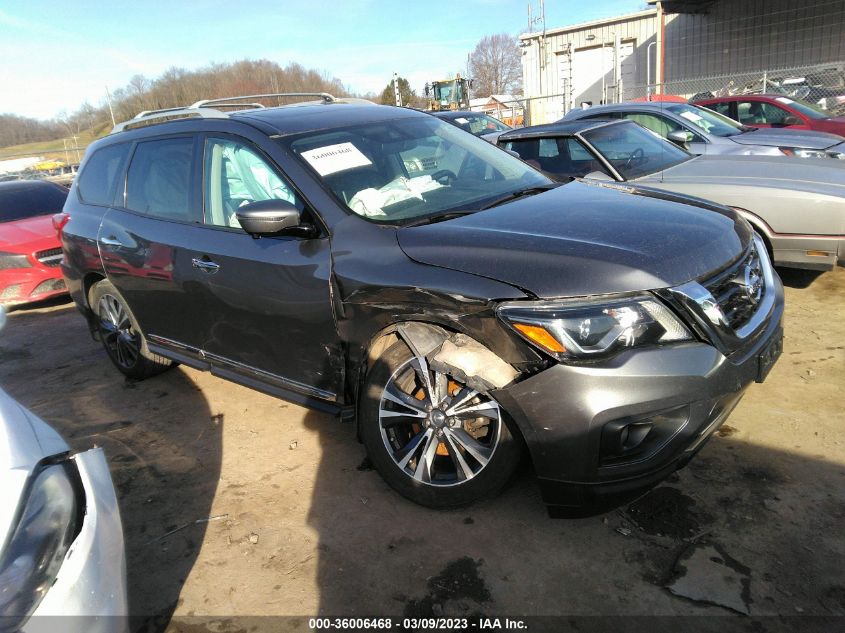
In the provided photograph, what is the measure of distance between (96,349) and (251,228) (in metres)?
3.69

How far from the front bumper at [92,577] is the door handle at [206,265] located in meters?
1.52

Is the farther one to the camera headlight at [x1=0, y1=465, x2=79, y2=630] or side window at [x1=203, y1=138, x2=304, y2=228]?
side window at [x1=203, y1=138, x2=304, y2=228]

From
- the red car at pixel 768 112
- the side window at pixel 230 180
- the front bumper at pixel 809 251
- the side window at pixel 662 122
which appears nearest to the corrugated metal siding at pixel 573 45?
the red car at pixel 768 112

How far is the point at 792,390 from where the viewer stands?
138 inches

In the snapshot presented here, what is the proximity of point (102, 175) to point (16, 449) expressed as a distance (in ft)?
10.8

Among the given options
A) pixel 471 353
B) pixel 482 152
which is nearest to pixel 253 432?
pixel 471 353

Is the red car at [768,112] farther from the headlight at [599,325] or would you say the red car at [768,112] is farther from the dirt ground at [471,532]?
the headlight at [599,325]

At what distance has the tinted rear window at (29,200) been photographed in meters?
7.96

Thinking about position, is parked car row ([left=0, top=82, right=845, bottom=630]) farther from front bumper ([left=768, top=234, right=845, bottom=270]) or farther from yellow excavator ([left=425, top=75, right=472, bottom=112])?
yellow excavator ([left=425, top=75, right=472, bottom=112])

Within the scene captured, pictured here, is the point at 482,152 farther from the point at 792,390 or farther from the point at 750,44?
the point at 750,44

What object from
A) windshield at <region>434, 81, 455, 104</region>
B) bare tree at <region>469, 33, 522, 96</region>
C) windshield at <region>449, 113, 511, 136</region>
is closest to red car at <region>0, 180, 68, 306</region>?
windshield at <region>449, 113, 511, 136</region>

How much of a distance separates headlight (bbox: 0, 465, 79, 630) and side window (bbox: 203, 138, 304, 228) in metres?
1.85

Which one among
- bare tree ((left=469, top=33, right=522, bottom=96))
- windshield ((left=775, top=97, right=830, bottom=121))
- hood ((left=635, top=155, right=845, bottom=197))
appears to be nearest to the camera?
hood ((left=635, top=155, right=845, bottom=197))

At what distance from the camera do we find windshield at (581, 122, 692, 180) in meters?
5.58
